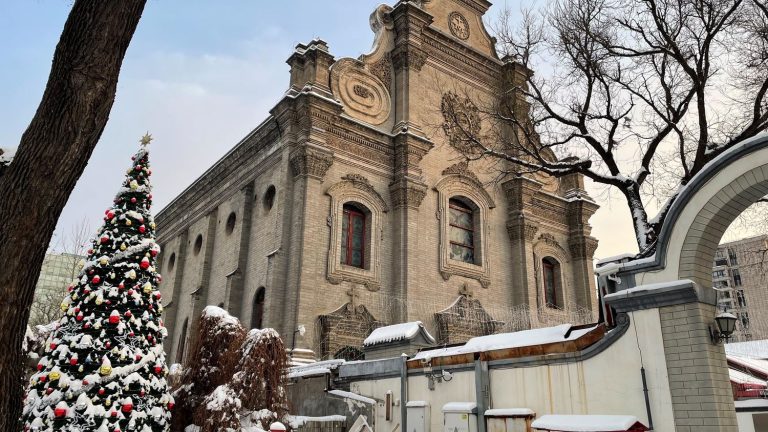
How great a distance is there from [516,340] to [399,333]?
11.8ft

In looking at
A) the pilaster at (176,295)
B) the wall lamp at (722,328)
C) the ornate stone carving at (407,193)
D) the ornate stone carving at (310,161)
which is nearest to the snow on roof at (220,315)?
the wall lamp at (722,328)

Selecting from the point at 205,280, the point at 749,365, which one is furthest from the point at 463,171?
the point at 749,365

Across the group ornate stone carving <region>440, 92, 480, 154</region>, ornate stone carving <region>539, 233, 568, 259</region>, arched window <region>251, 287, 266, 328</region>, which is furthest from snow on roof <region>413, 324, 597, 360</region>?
ornate stone carving <region>539, 233, 568, 259</region>

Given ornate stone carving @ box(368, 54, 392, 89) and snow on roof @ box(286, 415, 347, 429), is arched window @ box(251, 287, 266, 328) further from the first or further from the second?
ornate stone carving @ box(368, 54, 392, 89)

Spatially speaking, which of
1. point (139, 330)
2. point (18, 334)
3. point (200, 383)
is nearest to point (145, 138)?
point (139, 330)

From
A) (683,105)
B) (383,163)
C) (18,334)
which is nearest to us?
(18,334)

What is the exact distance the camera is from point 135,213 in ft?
31.7

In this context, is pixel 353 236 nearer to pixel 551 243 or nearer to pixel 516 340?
A: pixel 551 243

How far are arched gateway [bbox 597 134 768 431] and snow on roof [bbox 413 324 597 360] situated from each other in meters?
1.09

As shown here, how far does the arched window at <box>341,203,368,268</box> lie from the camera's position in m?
21.9

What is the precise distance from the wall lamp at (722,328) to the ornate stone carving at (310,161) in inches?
583

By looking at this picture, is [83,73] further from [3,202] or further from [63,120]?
A: [3,202]

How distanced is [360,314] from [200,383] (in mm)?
9921

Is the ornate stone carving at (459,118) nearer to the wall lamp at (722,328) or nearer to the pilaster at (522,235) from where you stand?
the pilaster at (522,235)
